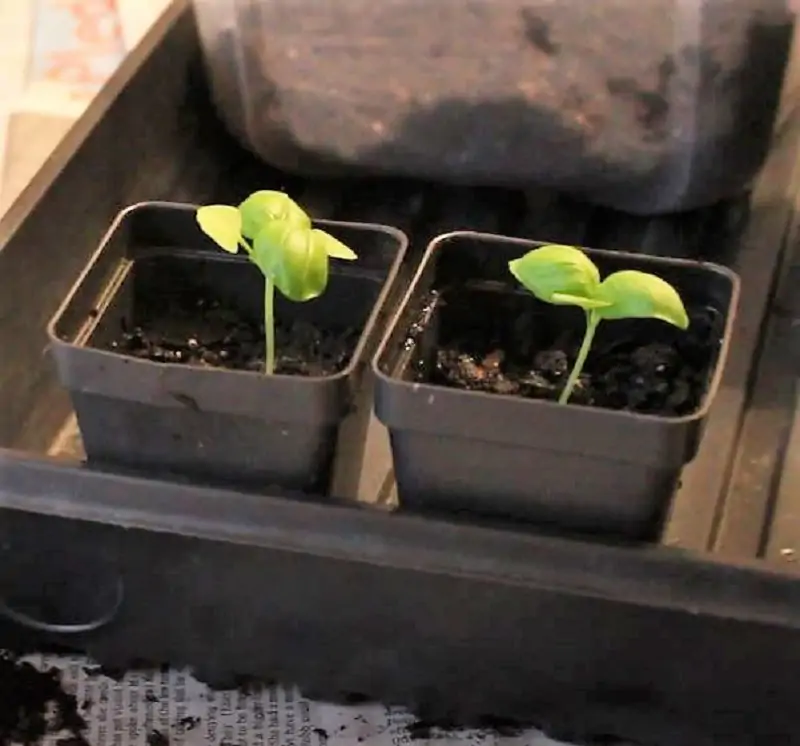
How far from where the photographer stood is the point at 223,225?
0.46 metres

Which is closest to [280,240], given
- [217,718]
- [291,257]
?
[291,257]

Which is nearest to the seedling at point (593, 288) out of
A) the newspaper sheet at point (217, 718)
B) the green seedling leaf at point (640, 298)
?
the green seedling leaf at point (640, 298)

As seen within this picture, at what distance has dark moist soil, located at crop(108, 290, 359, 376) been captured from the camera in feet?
1.69

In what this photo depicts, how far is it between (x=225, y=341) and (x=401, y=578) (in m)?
0.13

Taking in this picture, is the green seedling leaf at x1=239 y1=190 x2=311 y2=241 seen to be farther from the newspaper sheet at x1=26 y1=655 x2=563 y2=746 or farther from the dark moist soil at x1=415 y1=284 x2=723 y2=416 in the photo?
the newspaper sheet at x1=26 y1=655 x2=563 y2=746

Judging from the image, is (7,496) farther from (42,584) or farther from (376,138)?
(376,138)

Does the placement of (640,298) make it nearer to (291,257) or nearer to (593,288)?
(593,288)

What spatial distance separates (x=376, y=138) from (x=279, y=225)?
0.74ft

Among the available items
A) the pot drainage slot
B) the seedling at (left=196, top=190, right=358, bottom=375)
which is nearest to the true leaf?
the seedling at (left=196, top=190, right=358, bottom=375)

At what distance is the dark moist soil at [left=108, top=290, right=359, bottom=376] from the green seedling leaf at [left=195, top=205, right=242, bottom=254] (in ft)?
0.20

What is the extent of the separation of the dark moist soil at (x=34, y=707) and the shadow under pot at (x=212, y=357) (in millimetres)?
110

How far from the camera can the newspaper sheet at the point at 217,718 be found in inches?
21.0

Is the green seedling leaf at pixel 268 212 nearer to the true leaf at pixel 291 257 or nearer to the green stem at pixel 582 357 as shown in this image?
the true leaf at pixel 291 257

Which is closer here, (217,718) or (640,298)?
(640,298)
